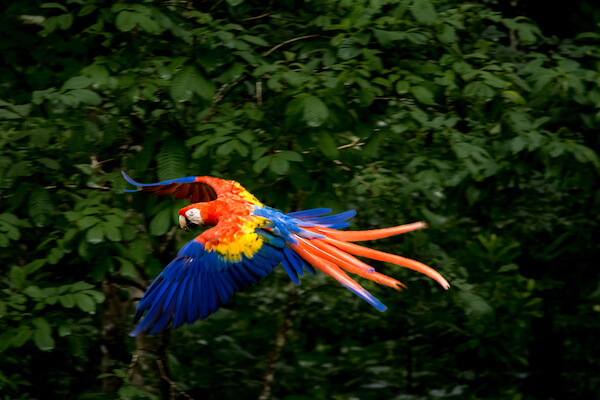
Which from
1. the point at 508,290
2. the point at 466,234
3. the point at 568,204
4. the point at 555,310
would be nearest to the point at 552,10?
the point at 568,204

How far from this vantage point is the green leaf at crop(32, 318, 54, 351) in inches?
97.9

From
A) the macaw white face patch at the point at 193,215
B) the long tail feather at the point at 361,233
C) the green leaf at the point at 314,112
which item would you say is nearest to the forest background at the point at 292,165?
the green leaf at the point at 314,112

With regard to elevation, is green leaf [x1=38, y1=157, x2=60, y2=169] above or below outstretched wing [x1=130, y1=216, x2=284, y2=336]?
above

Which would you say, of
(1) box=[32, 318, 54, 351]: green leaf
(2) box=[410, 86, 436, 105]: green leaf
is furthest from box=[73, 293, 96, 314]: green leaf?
(2) box=[410, 86, 436, 105]: green leaf

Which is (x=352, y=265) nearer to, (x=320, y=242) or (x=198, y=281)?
(x=320, y=242)

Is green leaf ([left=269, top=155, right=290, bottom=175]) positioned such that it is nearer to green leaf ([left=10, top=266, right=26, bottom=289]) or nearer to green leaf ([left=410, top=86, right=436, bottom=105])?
green leaf ([left=410, top=86, right=436, bottom=105])

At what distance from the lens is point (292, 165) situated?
2477 millimetres

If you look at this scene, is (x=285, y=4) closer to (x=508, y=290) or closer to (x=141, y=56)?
(x=141, y=56)

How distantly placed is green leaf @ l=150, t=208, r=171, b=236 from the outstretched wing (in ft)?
0.74

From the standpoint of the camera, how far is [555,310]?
4.67 meters

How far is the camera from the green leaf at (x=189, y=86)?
2371mm

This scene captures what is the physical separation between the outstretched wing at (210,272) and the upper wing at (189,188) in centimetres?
25

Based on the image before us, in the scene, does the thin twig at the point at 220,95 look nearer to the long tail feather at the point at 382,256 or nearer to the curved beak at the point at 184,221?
the curved beak at the point at 184,221

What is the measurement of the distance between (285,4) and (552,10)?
77.0 inches
